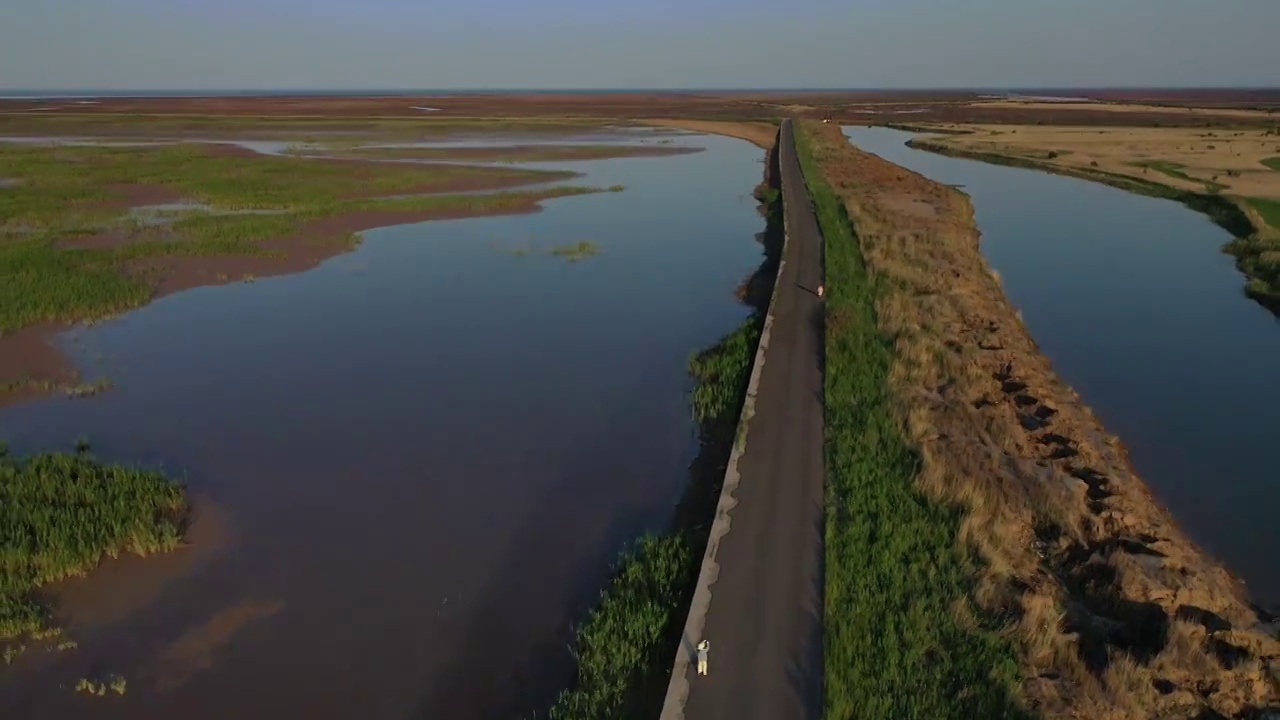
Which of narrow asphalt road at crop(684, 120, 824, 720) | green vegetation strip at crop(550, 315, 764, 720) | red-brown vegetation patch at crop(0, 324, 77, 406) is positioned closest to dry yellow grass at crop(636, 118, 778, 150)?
red-brown vegetation patch at crop(0, 324, 77, 406)

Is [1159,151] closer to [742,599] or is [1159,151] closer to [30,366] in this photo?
[742,599]

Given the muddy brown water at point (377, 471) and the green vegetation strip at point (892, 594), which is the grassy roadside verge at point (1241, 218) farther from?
the green vegetation strip at point (892, 594)

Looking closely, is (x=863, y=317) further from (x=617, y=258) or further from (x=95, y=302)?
(x=95, y=302)

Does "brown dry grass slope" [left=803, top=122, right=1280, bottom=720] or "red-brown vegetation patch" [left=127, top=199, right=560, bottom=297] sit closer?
"brown dry grass slope" [left=803, top=122, right=1280, bottom=720]

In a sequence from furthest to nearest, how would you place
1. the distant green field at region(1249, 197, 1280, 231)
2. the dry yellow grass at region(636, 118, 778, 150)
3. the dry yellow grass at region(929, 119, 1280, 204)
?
the dry yellow grass at region(636, 118, 778, 150) → the dry yellow grass at region(929, 119, 1280, 204) → the distant green field at region(1249, 197, 1280, 231)

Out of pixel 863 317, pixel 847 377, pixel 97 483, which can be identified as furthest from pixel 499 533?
pixel 863 317

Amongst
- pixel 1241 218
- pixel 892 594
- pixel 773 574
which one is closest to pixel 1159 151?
pixel 1241 218

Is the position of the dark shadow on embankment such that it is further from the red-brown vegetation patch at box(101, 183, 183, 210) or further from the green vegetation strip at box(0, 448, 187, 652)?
the red-brown vegetation patch at box(101, 183, 183, 210)

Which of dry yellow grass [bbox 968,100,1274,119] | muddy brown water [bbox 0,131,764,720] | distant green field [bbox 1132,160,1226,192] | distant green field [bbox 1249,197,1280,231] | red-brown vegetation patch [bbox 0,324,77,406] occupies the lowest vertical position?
muddy brown water [bbox 0,131,764,720]
